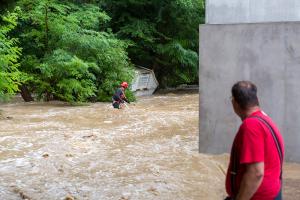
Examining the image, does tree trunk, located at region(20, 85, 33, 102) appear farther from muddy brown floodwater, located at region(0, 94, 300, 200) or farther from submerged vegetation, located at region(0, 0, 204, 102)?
muddy brown floodwater, located at region(0, 94, 300, 200)

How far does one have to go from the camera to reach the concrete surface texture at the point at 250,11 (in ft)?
29.5

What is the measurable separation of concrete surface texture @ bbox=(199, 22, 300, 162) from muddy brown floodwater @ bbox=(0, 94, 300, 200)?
1.72ft

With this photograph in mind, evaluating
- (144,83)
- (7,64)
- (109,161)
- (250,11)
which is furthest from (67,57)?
(250,11)

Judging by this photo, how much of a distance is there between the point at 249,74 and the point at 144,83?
18.4m

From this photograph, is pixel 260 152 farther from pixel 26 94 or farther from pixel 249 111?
pixel 26 94

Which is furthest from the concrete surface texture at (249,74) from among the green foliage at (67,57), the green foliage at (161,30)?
the green foliage at (161,30)

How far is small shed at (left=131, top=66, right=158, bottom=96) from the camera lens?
2652 cm

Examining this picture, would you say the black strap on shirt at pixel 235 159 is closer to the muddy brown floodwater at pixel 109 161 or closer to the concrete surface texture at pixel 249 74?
the muddy brown floodwater at pixel 109 161

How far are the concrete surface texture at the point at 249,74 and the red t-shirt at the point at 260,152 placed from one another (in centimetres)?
576

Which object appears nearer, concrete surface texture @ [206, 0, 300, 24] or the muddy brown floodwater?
the muddy brown floodwater

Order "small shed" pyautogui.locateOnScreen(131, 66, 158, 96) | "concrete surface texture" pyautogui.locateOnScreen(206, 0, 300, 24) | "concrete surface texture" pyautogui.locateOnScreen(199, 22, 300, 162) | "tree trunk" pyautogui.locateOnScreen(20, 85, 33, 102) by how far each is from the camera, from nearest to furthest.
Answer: "concrete surface texture" pyautogui.locateOnScreen(199, 22, 300, 162)
"concrete surface texture" pyautogui.locateOnScreen(206, 0, 300, 24)
"tree trunk" pyautogui.locateOnScreen(20, 85, 33, 102)
"small shed" pyautogui.locateOnScreen(131, 66, 158, 96)

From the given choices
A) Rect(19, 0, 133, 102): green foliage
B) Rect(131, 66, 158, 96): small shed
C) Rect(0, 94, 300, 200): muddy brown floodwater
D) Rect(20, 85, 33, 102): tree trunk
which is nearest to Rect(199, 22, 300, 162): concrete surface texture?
Rect(0, 94, 300, 200): muddy brown floodwater

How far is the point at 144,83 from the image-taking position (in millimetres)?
27500

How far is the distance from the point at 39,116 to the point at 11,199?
10075mm
